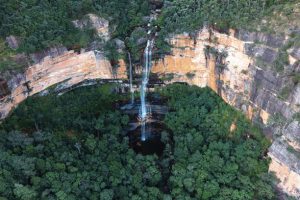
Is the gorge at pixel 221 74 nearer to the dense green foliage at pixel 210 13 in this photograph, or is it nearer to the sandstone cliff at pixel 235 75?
the sandstone cliff at pixel 235 75

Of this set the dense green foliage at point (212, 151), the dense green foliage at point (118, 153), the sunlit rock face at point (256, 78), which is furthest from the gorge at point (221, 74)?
the dense green foliage at point (118, 153)

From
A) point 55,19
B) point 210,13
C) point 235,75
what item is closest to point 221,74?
point 235,75

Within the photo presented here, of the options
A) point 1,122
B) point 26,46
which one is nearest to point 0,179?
point 1,122

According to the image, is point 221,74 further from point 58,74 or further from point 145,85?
point 58,74

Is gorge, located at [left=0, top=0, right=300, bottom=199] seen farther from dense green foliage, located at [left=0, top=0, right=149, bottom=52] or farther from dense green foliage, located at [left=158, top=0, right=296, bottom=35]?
dense green foliage, located at [left=0, top=0, right=149, bottom=52]

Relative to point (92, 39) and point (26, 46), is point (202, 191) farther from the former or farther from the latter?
point (26, 46)

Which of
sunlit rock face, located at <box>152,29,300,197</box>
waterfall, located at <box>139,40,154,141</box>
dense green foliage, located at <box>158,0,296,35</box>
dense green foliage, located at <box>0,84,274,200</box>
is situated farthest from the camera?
waterfall, located at <box>139,40,154,141</box>

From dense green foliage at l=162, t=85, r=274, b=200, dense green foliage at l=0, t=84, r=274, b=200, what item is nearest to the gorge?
dense green foliage at l=162, t=85, r=274, b=200
